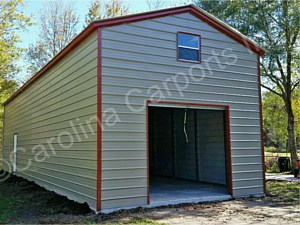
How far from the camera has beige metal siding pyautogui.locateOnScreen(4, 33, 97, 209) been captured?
7.09 m

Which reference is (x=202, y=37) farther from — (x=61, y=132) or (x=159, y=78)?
(x=61, y=132)

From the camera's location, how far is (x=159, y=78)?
754 centimetres

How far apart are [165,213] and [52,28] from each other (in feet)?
60.6

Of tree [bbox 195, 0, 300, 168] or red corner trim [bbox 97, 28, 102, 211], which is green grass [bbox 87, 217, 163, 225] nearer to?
red corner trim [bbox 97, 28, 102, 211]

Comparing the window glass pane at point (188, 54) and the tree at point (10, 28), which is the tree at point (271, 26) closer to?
the window glass pane at point (188, 54)

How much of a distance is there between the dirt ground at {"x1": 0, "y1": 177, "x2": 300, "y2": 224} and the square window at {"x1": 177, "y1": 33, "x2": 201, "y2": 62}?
3598mm

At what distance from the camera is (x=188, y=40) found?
26.7ft

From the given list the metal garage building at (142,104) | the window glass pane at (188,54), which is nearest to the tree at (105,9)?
the metal garage building at (142,104)

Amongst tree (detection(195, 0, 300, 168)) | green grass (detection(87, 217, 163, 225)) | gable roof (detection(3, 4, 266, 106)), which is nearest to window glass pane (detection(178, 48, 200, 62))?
gable roof (detection(3, 4, 266, 106))

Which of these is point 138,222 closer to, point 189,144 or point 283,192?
point 283,192

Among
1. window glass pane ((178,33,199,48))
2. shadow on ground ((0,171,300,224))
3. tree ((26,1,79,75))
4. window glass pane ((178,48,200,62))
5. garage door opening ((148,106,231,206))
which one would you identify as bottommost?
shadow on ground ((0,171,300,224))

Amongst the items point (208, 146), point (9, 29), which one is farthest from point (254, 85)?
point (9, 29)

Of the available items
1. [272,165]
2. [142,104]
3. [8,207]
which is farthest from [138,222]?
[272,165]

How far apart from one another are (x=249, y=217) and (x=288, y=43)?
29.5ft
